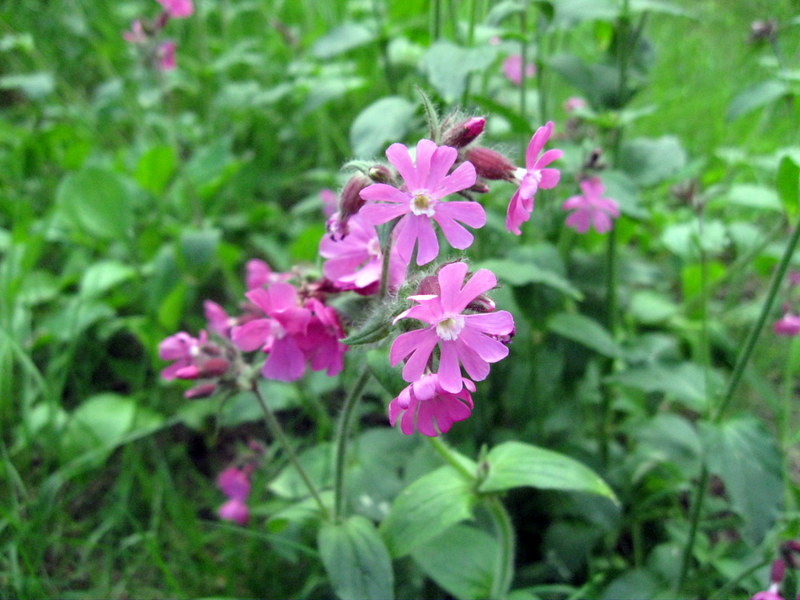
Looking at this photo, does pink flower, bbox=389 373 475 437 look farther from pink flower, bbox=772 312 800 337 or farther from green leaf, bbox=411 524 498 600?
pink flower, bbox=772 312 800 337

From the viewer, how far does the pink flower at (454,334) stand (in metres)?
0.96

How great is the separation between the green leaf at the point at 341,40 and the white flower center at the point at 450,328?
144cm

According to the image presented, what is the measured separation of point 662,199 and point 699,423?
180cm

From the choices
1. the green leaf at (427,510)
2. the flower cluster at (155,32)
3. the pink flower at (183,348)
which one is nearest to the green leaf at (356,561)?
the green leaf at (427,510)

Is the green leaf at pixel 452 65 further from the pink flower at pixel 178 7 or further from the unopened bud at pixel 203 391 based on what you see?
the pink flower at pixel 178 7

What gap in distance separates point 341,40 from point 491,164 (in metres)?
1.27

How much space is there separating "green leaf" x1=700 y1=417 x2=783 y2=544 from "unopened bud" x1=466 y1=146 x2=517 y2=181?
0.95 metres

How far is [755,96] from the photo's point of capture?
1818 mm

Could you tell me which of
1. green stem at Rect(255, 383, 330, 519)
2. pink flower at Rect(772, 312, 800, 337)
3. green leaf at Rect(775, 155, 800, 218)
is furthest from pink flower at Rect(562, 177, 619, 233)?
green stem at Rect(255, 383, 330, 519)

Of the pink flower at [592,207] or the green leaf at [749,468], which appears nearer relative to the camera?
the green leaf at [749,468]

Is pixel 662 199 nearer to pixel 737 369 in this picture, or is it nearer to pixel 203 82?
pixel 737 369

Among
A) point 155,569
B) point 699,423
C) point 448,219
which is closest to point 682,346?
point 699,423

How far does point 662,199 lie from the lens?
10.1 feet

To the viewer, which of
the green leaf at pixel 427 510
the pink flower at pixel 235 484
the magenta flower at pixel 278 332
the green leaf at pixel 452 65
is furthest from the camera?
the pink flower at pixel 235 484
